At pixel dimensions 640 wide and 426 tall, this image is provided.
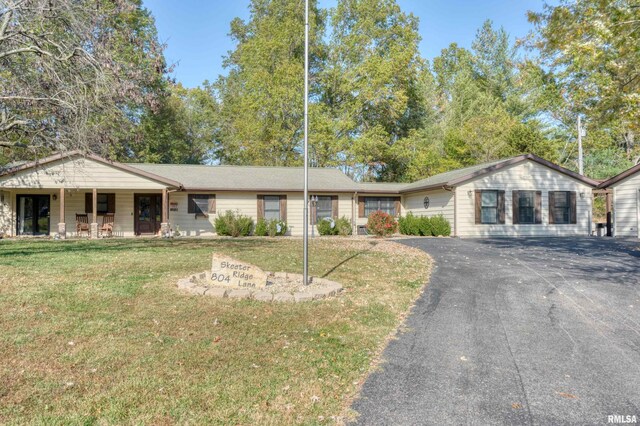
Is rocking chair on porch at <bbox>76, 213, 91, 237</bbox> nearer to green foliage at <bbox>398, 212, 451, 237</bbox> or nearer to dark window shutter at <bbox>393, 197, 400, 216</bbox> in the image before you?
green foliage at <bbox>398, 212, 451, 237</bbox>

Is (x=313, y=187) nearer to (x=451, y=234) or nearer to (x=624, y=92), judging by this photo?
(x=451, y=234)

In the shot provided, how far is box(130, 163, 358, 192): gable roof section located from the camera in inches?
789

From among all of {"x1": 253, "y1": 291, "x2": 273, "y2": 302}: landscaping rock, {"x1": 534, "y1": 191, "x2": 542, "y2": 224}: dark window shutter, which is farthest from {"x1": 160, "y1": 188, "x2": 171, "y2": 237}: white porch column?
{"x1": 534, "y1": 191, "x2": 542, "y2": 224}: dark window shutter

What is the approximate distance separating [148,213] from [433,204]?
14024 mm

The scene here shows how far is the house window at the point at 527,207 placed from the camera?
19.2 meters

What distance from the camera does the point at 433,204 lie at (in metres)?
20.5

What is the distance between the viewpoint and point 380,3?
3288 cm

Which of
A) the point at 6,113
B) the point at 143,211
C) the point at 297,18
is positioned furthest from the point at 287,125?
the point at 6,113

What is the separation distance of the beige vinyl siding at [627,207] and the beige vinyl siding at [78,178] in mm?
20229

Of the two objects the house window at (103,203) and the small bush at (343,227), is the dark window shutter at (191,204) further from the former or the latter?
the small bush at (343,227)

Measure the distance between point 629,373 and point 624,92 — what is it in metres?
9.68

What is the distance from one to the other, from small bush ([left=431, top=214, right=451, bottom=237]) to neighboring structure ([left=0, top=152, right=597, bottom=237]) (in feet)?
1.16

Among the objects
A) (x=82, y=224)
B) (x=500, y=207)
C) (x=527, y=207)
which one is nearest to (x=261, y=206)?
(x=82, y=224)

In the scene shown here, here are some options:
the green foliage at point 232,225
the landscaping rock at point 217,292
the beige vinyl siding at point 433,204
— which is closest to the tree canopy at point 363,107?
the beige vinyl siding at point 433,204
